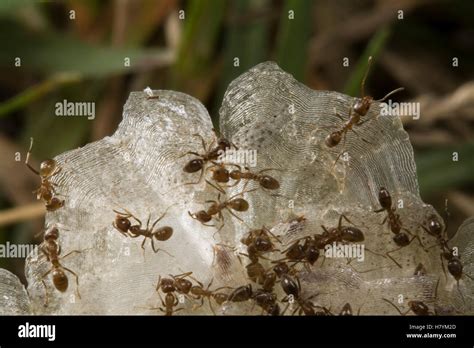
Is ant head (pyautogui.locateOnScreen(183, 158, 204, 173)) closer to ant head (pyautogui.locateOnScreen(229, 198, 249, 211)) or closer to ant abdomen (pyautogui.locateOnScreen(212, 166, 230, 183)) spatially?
ant abdomen (pyautogui.locateOnScreen(212, 166, 230, 183))

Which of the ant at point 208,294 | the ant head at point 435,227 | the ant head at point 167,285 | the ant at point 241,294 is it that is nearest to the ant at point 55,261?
the ant head at point 167,285

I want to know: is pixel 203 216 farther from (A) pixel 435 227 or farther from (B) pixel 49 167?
(A) pixel 435 227

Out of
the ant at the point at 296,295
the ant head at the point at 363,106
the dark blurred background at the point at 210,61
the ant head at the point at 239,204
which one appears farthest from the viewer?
the dark blurred background at the point at 210,61

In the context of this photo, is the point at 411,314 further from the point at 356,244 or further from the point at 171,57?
the point at 171,57

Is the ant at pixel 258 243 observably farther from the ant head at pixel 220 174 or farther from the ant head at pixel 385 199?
the ant head at pixel 385 199
